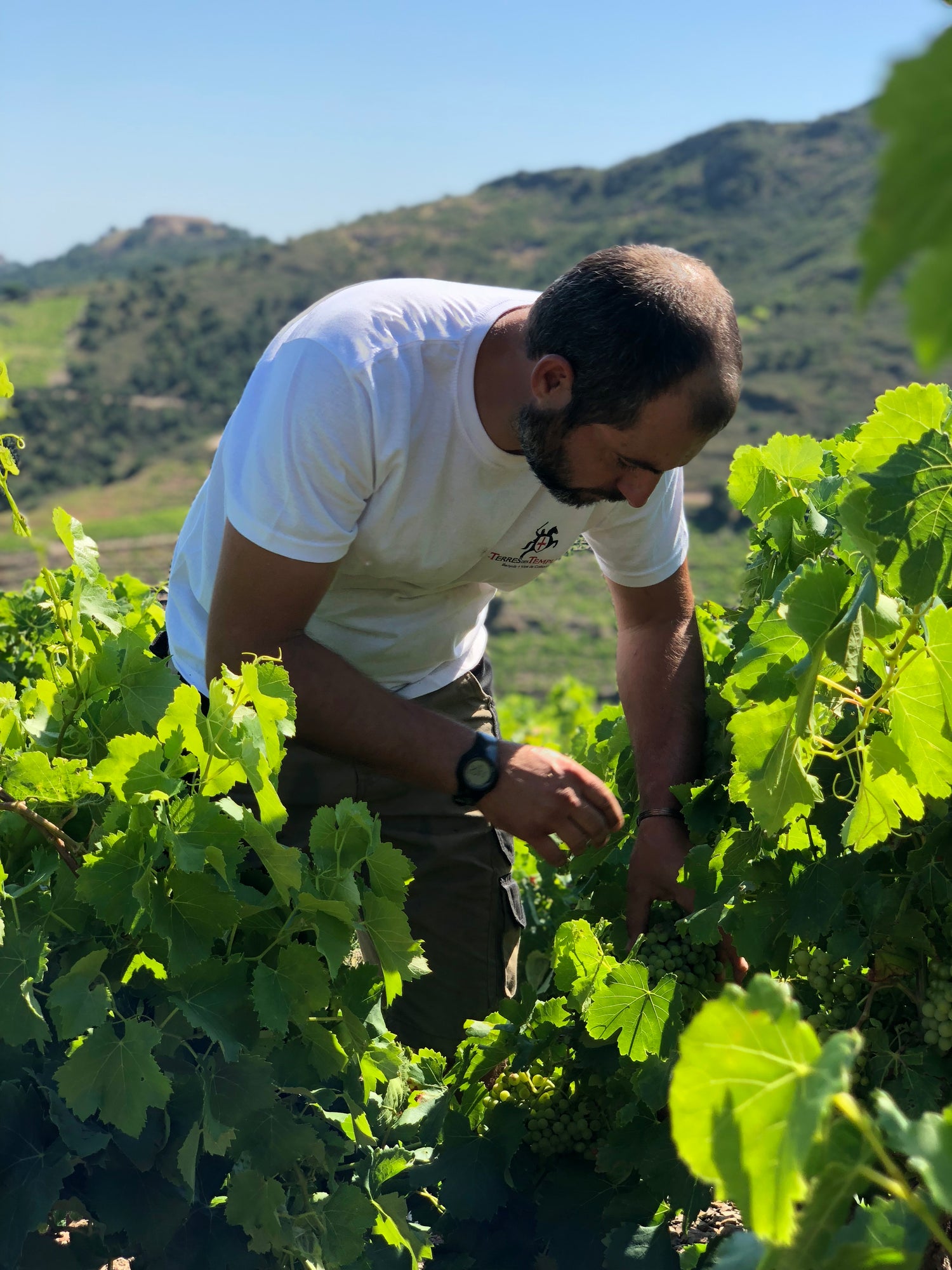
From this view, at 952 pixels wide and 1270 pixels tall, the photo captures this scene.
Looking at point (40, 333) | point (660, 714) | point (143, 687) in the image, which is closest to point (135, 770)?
point (143, 687)

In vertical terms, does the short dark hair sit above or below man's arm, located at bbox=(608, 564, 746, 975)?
above

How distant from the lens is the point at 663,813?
2439 millimetres

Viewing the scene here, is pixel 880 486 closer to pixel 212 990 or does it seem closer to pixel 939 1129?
pixel 939 1129

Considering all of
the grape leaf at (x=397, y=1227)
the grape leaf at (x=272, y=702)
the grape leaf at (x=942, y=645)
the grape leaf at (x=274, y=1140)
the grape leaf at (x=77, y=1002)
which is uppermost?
the grape leaf at (x=942, y=645)

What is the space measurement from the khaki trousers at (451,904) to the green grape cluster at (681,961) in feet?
3.71

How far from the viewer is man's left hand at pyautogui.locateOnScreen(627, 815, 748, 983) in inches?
91.7

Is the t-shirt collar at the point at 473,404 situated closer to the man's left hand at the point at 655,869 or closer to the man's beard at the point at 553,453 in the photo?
the man's beard at the point at 553,453

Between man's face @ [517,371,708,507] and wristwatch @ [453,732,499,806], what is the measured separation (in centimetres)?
52

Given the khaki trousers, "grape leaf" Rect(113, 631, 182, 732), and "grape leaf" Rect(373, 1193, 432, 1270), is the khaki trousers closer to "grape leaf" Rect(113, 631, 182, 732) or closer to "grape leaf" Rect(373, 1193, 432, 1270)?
"grape leaf" Rect(113, 631, 182, 732)

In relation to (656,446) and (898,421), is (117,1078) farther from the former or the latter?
(656,446)

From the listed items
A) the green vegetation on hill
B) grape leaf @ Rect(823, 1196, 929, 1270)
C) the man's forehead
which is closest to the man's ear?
the man's forehead

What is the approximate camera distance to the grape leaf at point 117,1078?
159 cm

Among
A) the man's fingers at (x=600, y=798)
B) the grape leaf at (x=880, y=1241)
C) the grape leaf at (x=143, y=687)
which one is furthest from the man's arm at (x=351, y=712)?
the grape leaf at (x=880, y=1241)

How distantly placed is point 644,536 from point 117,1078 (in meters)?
1.74
